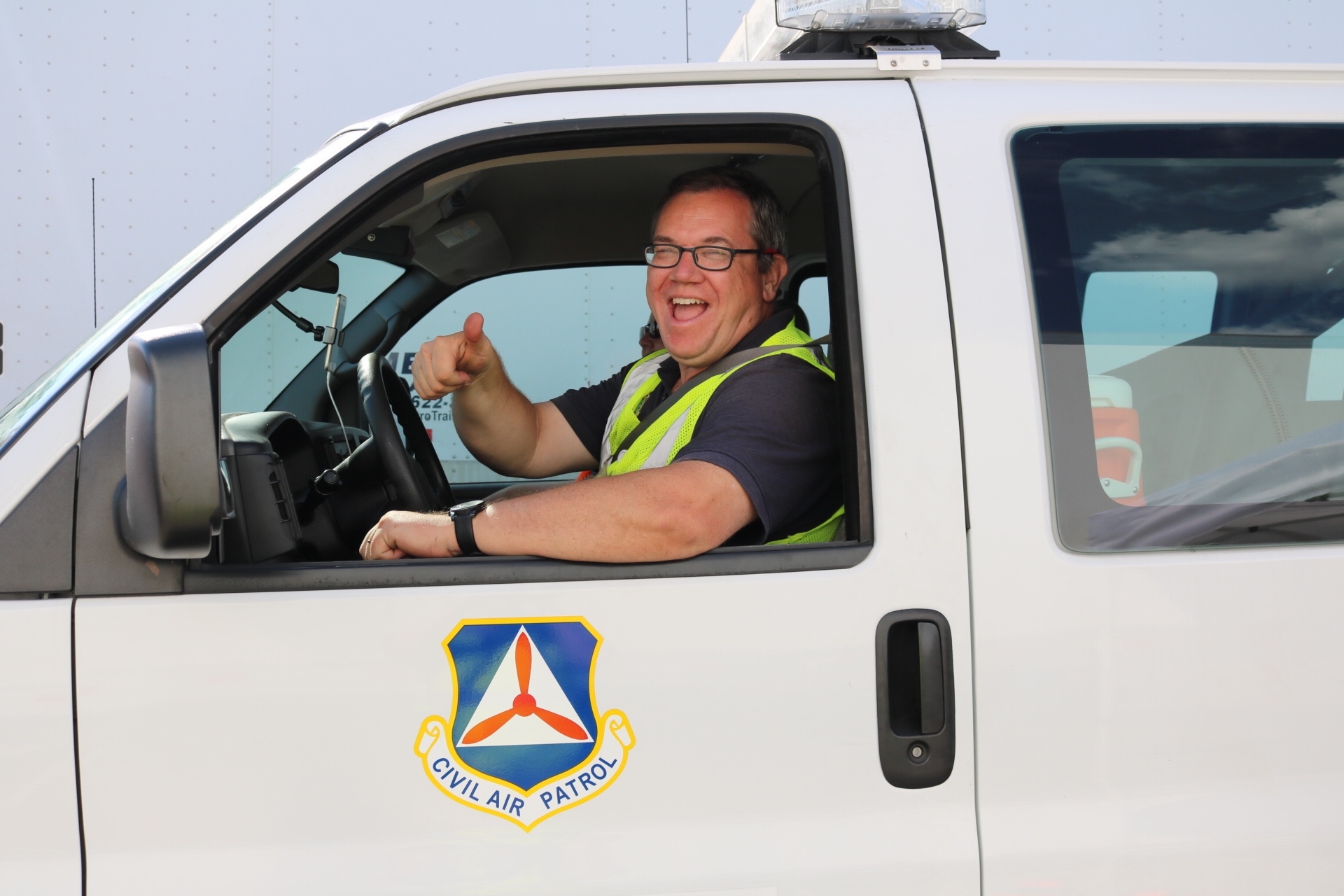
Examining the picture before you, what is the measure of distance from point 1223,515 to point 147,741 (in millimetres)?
1347

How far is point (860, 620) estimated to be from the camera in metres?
1.23

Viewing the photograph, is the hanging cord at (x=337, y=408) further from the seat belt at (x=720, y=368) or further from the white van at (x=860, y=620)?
the white van at (x=860, y=620)

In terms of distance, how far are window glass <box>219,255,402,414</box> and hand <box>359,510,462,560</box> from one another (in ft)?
1.30

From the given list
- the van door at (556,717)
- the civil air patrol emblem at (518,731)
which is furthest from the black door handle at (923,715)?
the civil air patrol emblem at (518,731)

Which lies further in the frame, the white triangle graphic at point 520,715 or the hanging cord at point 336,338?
the hanging cord at point 336,338

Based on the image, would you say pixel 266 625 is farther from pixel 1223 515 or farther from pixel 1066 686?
pixel 1223 515

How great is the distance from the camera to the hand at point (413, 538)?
138cm

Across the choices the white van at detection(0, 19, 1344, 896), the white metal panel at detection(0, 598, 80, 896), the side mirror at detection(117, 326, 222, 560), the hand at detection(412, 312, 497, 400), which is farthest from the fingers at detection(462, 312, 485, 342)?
the white metal panel at detection(0, 598, 80, 896)

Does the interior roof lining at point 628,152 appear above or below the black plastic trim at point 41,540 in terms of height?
above

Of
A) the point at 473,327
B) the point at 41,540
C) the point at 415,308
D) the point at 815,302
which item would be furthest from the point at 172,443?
the point at 815,302

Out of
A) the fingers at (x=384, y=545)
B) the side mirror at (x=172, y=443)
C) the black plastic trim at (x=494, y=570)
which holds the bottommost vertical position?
the black plastic trim at (x=494, y=570)

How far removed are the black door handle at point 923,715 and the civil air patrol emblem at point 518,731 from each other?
0.31m

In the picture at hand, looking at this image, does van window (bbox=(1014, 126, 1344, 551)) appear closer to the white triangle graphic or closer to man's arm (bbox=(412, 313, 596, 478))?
the white triangle graphic

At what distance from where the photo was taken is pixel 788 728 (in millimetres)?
1226
